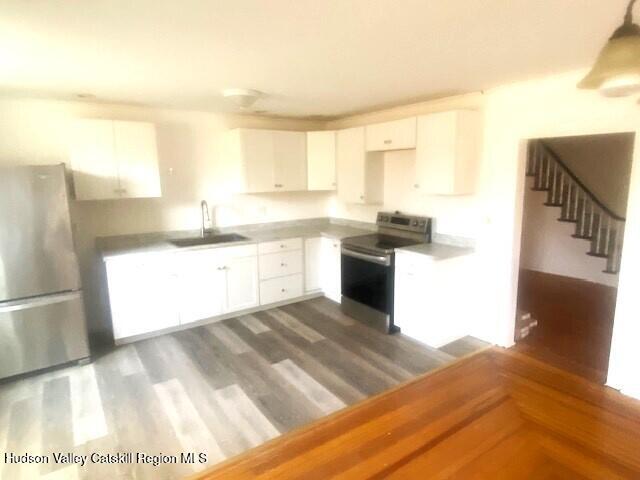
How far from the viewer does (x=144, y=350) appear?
140 inches

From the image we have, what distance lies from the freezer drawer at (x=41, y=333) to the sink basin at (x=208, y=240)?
1.18m

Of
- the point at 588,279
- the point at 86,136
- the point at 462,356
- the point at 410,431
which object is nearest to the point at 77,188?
the point at 86,136

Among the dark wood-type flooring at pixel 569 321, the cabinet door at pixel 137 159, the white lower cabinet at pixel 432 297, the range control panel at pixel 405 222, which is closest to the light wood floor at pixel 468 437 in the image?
the dark wood-type flooring at pixel 569 321

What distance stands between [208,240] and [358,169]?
79.1 inches

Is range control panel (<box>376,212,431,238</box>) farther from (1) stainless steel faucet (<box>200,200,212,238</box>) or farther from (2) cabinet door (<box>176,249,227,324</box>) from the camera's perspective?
(1) stainless steel faucet (<box>200,200,212,238</box>)

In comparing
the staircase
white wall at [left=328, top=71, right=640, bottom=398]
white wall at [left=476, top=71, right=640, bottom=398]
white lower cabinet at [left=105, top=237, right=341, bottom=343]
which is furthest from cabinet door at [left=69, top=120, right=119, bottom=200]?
the staircase

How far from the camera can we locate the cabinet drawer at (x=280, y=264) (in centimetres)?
438

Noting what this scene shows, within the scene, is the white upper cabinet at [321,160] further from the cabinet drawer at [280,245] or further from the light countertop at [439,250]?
the light countertop at [439,250]

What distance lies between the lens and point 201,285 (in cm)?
399

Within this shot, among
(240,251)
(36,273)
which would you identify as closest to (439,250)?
(240,251)

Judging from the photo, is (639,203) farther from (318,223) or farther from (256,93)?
(318,223)

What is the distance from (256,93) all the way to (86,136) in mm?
1692

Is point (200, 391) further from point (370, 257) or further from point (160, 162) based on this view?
point (160, 162)

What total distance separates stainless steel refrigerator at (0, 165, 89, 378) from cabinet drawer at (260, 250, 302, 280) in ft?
6.15
